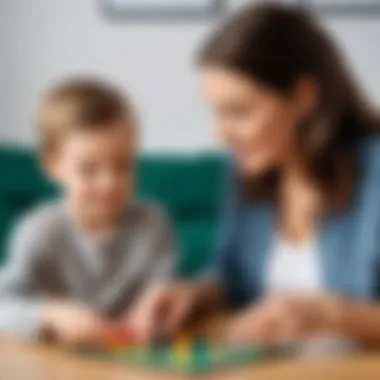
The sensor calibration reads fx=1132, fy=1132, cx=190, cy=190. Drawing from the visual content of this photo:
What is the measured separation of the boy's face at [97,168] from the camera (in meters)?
0.87

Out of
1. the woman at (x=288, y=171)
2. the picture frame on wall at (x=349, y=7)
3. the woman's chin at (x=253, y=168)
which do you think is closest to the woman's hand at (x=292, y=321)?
the woman at (x=288, y=171)

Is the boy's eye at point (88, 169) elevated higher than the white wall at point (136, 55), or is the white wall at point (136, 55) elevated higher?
the white wall at point (136, 55)

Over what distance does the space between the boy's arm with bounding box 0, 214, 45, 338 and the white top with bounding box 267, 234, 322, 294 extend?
182mm

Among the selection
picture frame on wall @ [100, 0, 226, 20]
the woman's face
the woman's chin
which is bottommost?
the woman's chin


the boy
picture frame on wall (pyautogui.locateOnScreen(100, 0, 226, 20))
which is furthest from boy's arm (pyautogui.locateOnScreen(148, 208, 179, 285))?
picture frame on wall (pyautogui.locateOnScreen(100, 0, 226, 20))

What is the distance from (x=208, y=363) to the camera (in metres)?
0.83

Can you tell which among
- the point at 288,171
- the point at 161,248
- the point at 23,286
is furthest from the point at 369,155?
the point at 23,286

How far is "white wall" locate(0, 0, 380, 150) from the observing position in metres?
0.87

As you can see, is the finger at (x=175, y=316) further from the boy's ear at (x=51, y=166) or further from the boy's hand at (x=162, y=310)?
the boy's ear at (x=51, y=166)

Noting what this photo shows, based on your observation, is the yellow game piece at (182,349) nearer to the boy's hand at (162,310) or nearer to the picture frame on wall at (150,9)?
the boy's hand at (162,310)

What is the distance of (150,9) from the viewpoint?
0.88m

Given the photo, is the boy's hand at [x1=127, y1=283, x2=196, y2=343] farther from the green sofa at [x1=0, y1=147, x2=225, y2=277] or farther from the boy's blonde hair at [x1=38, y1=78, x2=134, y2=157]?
the boy's blonde hair at [x1=38, y1=78, x2=134, y2=157]

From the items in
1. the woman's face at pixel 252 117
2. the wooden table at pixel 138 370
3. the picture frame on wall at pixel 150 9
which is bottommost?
the wooden table at pixel 138 370

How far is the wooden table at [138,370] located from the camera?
826 mm
